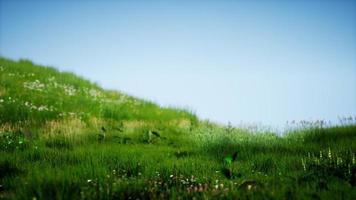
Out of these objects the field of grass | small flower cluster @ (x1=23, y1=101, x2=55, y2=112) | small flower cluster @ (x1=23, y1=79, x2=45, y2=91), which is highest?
small flower cluster @ (x1=23, y1=79, x2=45, y2=91)

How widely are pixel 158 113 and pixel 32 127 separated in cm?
667

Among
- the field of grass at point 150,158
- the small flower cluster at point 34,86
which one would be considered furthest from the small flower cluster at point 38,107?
the small flower cluster at point 34,86

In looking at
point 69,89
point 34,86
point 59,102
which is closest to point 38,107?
point 59,102

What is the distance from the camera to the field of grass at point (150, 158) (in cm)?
556

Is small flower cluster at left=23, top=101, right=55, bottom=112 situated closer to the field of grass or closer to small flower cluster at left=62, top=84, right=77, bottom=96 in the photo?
the field of grass

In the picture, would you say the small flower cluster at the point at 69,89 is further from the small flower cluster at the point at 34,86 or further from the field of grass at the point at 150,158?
the field of grass at the point at 150,158

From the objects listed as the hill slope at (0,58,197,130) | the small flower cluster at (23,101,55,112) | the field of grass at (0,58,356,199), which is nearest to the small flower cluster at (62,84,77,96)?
the hill slope at (0,58,197,130)

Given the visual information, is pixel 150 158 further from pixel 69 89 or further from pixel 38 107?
pixel 69 89

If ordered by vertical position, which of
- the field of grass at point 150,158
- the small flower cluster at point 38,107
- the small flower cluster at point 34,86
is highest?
the small flower cluster at point 34,86

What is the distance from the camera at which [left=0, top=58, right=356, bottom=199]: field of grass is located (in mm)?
5559

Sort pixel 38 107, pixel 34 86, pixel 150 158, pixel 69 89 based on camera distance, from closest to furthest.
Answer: pixel 150 158 → pixel 38 107 → pixel 34 86 → pixel 69 89

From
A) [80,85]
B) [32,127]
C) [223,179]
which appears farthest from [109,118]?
[223,179]

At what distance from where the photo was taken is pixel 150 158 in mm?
8094

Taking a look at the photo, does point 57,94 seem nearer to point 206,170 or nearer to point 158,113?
point 158,113
